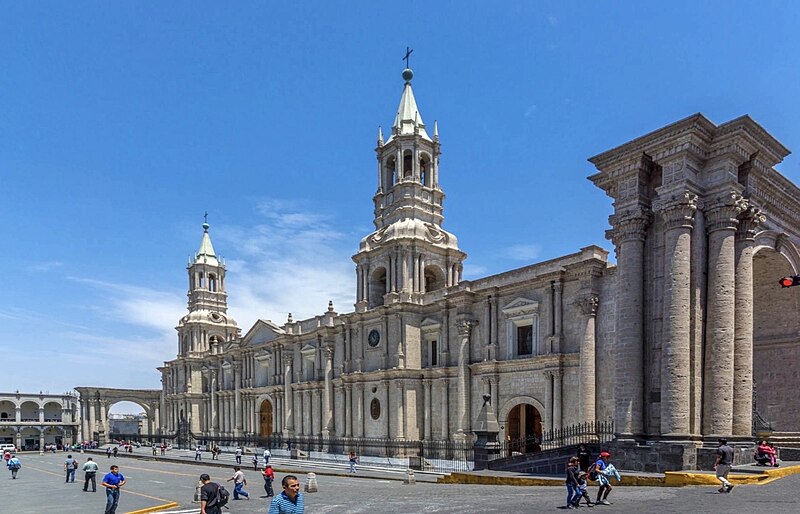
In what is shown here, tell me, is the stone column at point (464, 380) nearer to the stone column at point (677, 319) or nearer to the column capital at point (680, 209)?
the stone column at point (677, 319)

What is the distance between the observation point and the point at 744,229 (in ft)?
54.0

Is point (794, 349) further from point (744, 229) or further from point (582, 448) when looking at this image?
point (582, 448)

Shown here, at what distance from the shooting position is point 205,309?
63.1 m

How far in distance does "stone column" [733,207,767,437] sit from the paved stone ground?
2.07 metres

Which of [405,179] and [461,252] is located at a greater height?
[405,179]

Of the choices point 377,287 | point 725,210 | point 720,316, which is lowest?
point 720,316

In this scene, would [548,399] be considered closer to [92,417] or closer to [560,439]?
[560,439]

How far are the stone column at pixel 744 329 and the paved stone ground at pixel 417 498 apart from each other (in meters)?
2.07

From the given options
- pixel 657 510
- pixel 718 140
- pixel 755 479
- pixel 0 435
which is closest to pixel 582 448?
pixel 755 479

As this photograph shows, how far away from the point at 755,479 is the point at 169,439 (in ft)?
198

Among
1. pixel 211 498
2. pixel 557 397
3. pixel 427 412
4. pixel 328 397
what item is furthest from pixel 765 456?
pixel 328 397

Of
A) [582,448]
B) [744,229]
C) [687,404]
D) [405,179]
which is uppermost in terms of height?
[405,179]

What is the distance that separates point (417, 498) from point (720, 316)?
9.21 metres

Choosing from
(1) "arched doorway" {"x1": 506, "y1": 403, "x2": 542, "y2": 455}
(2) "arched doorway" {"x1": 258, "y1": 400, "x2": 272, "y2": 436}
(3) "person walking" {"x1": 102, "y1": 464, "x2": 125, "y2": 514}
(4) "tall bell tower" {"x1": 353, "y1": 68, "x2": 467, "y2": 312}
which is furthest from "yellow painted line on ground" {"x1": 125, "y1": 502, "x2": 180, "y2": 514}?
(2) "arched doorway" {"x1": 258, "y1": 400, "x2": 272, "y2": 436}
